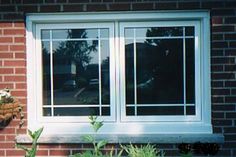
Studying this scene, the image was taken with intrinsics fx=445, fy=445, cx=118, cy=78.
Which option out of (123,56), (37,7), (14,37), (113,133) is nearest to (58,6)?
(37,7)

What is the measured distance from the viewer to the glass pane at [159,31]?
15.2 ft

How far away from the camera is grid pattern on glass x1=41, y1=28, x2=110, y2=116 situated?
15.4ft

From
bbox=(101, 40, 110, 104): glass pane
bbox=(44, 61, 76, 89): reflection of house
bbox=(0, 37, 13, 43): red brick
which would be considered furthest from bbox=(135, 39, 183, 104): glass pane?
bbox=(0, 37, 13, 43): red brick

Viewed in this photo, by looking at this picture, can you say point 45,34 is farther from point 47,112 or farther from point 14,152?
point 14,152

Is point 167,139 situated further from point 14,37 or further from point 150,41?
point 14,37

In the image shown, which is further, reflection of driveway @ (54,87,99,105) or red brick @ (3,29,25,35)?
reflection of driveway @ (54,87,99,105)

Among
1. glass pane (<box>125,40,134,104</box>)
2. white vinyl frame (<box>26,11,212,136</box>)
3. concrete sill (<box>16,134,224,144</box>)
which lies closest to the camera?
concrete sill (<box>16,134,224,144</box>)

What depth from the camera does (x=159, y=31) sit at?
15.2ft

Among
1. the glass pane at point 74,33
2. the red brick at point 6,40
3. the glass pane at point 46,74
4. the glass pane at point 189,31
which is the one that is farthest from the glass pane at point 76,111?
the glass pane at point 189,31

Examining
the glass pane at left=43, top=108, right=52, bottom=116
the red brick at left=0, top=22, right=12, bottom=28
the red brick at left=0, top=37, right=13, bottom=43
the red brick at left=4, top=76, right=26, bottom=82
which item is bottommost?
the glass pane at left=43, top=108, right=52, bottom=116

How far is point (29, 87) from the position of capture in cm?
468

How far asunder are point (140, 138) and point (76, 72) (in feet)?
3.19

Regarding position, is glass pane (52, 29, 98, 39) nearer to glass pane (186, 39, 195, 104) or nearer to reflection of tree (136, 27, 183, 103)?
reflection of tree (136, 27, 183, 103)

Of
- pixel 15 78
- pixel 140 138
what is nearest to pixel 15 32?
pixel 15 78
